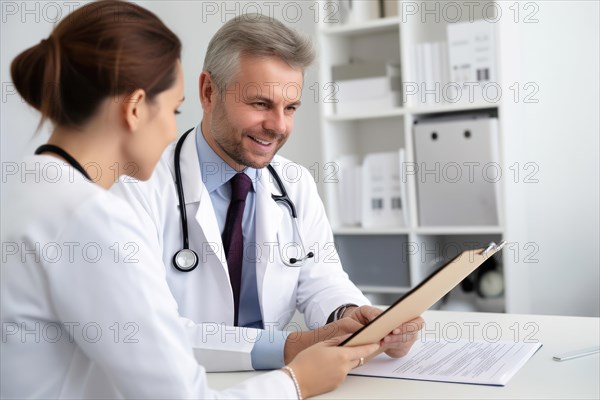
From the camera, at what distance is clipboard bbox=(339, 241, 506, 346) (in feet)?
3.65

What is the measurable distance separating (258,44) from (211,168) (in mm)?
330

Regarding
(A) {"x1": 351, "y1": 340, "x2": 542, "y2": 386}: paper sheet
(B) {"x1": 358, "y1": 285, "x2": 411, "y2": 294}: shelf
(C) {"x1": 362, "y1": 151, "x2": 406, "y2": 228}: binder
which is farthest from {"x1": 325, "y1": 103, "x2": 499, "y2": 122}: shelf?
(A) {"x1": 351, "y1": 340, "x2": 542, "y2": 386}: paper sheet

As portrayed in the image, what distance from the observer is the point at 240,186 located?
5.77 feet

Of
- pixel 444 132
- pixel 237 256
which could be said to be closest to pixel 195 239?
pixel 237 256

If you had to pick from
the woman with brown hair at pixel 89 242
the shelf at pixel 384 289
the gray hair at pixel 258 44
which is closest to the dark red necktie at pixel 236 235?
the gray hair at pixel 258 44

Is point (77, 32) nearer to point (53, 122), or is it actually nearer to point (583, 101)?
point (53, 122)

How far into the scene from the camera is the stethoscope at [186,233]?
62.6 inches

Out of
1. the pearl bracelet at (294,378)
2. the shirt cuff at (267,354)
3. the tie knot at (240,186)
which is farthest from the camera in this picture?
the tie knot at (240,186)

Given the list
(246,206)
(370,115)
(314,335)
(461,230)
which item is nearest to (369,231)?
(461,230)

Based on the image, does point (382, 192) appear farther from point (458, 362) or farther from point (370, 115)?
point (458, 362)

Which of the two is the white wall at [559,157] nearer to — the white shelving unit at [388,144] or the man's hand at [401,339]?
the white shelving unit at [388,144]

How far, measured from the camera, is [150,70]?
38.5 inches

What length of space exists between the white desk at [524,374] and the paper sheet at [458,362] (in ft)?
0.05

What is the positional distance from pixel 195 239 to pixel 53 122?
2.29ft
